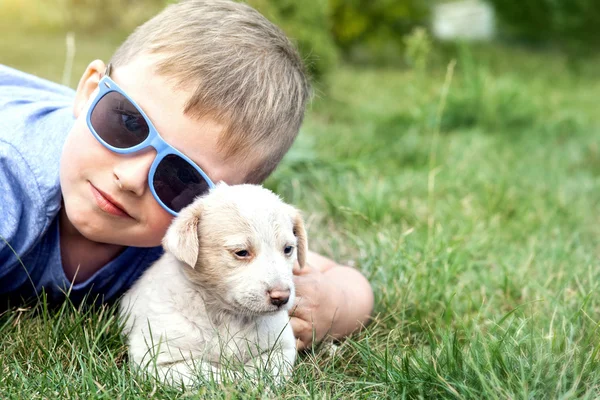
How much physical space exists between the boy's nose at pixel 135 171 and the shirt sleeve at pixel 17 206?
0.40 m

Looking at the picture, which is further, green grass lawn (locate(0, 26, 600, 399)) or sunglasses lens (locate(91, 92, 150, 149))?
sunglasses lens (locate(91, 92, 150, 149))

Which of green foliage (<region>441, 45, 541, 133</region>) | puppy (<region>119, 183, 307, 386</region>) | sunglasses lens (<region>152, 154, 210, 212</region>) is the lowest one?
green foliage (<region>441, 45, 541, 133</region>)

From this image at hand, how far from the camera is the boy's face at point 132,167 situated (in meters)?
2.42

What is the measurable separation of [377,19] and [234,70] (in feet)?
39.3

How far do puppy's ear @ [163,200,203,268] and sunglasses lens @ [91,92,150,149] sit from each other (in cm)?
39

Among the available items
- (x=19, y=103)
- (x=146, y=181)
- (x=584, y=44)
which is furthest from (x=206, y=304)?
(x=584, y=44)

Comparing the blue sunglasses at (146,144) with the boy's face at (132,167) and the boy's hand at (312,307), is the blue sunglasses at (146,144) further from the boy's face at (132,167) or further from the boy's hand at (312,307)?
the boy's hand at (312,307)

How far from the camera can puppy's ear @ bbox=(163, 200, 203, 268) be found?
2.15 metres

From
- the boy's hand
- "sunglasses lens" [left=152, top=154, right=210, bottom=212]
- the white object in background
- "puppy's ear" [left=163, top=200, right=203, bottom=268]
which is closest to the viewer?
"puppy's ear" [left=163, top=200, right=203, bottom=268]

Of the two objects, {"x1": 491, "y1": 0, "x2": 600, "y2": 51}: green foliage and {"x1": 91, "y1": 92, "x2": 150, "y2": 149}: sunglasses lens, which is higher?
{"x1": 91, "y1": 92, "x2": 150, "y2": 149}: sunglasses lens

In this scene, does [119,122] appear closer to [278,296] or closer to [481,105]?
[278,296]

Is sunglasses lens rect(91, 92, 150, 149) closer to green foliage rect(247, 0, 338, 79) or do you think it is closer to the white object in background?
green foliage rect(247, 0, 338, 79)

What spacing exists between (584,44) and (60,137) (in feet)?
48.0

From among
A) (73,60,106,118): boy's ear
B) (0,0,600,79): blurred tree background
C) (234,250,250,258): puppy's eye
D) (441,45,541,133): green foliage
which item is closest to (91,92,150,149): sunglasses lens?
(73,60,106,118): boy's ear
